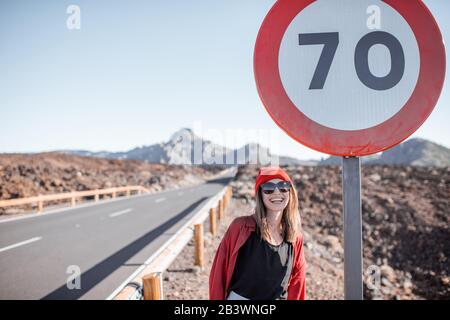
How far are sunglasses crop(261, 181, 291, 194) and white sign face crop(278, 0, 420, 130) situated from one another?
2.02 ft

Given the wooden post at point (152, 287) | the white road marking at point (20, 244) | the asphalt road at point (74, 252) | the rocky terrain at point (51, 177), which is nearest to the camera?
the wooden post at point (152, 287)

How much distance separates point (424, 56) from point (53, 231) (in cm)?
1054

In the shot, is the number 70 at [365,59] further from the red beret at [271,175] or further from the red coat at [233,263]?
the red coat at [233,263]

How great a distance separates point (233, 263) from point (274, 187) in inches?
18.8

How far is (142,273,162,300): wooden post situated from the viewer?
2.26 metres

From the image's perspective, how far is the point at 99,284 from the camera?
4.58m

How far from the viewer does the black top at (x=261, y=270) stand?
4.92 feet

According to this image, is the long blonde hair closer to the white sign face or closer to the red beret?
the red beret

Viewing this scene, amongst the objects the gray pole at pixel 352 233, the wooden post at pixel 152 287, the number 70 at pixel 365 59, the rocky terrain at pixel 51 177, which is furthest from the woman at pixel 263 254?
the rocky terrain at pixel 51 177

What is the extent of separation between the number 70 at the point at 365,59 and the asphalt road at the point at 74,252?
439 centimetres

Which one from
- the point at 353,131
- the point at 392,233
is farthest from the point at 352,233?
the point at 392,233

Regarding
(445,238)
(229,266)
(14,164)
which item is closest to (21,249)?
(229,266)

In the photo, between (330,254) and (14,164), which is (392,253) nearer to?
(330,254)

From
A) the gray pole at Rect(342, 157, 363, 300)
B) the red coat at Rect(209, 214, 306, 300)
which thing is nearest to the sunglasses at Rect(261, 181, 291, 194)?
the red coat at Rect(209, 214, 306, 300)
